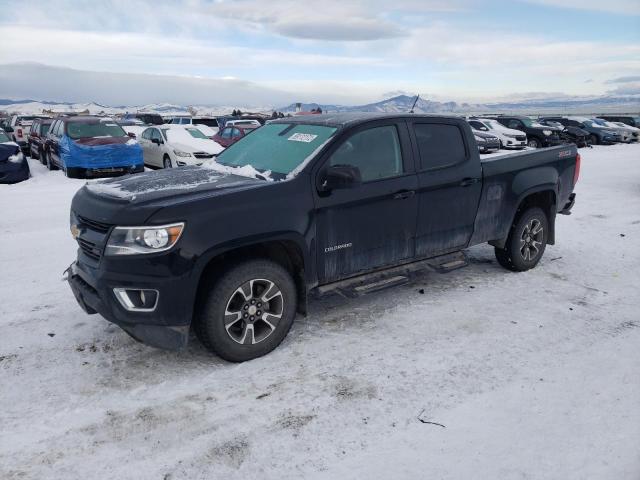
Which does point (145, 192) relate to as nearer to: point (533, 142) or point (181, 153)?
point (181, 153)

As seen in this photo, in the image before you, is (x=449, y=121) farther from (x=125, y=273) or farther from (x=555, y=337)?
(x=125, y=273)

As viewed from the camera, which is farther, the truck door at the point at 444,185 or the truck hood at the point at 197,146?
the truck hood at the point at 197,146

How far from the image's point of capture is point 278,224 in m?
3.79

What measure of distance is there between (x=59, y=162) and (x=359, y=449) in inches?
551

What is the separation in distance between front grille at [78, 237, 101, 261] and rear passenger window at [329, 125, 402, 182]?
6.28ft

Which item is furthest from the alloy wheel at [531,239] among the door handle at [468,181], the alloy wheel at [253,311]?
the alloy wheel at [253,311]

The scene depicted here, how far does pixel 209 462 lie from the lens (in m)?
2.81

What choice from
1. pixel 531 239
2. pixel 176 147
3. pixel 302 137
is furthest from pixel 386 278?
pixel 176 147

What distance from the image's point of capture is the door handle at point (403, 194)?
4.47 metres

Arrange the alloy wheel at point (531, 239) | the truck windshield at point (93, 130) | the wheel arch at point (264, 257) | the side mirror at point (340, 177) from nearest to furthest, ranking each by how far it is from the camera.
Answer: the wheel arch at point (264, 257) → the side mirror at point (340, 177) → the alloy wheel at point (531, 239) → the truck windshield at point (93, 130)

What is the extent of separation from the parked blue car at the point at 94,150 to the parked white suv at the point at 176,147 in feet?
3.75

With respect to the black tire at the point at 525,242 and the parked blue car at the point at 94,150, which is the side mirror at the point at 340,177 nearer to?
the black tire at the point at 525,242

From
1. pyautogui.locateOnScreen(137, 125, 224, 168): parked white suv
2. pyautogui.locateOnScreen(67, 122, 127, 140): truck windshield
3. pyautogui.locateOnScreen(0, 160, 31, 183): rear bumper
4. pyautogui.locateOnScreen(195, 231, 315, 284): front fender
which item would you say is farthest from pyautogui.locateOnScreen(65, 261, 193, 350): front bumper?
pyautogui.locateOnScreen(67, 122, 127, 140): truck windshield

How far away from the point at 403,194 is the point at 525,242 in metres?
2.22
